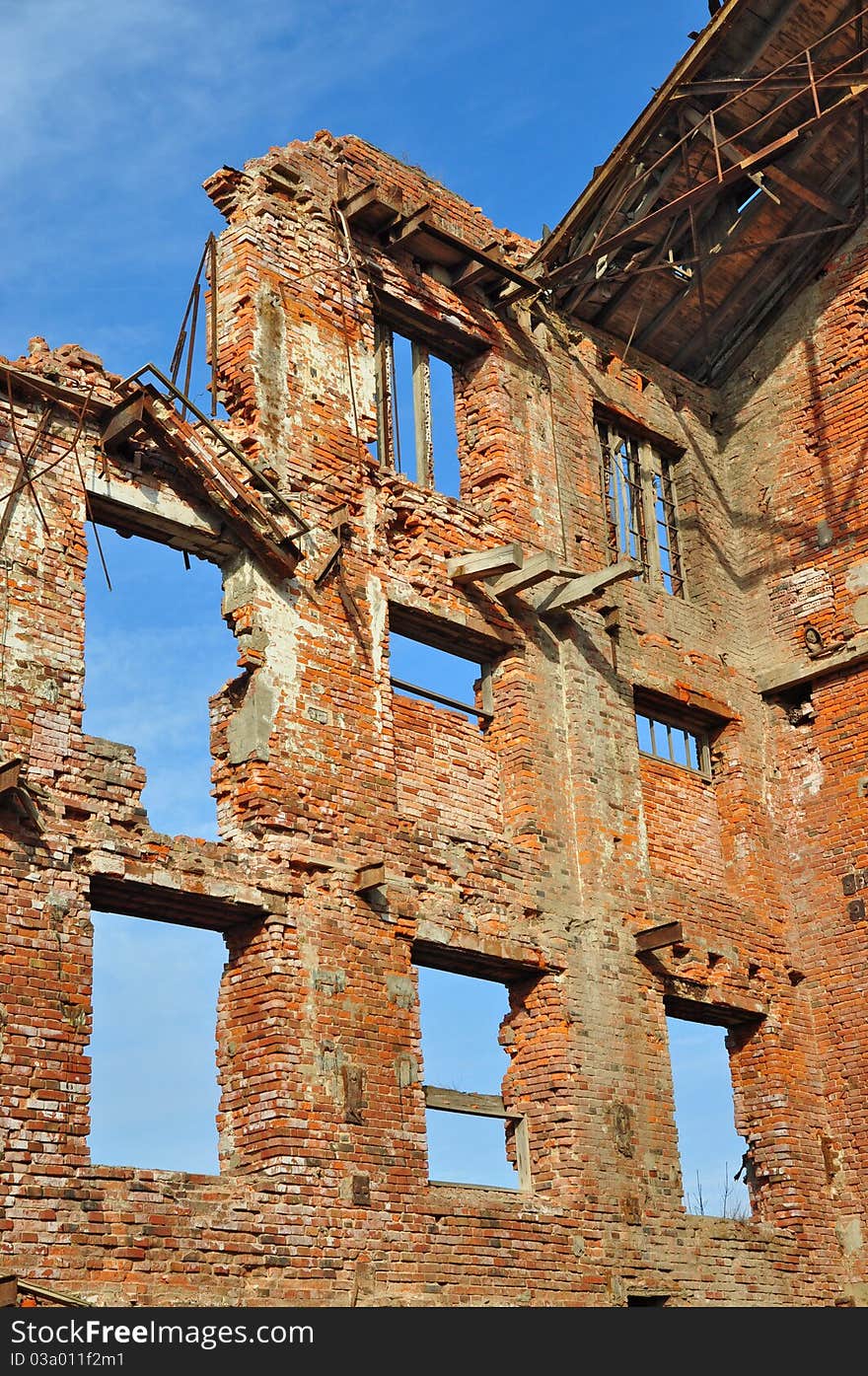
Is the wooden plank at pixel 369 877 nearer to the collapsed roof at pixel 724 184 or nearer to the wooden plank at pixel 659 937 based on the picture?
the wooden plank at pixel 659 937

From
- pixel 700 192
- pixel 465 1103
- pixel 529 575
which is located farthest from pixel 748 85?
pixel 465 1103

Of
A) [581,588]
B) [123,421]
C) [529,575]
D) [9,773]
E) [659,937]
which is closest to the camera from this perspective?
[9,773]

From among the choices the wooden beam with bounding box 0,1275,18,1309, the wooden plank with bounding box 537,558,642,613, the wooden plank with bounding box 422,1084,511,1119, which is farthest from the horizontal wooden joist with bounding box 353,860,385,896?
the wooden beam with bounding box 0,1275,18,1309

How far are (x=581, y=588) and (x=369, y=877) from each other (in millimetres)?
4112

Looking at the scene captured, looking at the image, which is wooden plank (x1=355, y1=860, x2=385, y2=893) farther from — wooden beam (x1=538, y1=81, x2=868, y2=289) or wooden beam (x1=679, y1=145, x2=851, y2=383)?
wooden beam (x1=679, y1=145, x2=851, y2=383)

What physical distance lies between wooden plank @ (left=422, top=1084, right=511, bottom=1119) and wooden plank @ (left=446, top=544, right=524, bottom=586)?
4461 mm

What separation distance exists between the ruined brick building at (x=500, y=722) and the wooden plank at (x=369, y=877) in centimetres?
3

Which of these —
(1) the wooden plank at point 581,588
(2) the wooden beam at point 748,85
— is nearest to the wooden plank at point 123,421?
(1) the wooden plank at point 581,588

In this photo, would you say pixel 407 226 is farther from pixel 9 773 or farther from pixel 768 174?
pixel 9 773

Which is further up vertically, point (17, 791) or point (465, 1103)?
point (17, 791)

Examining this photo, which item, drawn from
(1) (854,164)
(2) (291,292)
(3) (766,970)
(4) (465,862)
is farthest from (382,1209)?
(1) (854,164)

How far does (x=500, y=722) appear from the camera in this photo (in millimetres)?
14578

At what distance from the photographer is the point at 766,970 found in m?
15.9

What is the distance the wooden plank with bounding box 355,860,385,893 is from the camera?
40.0 feet
